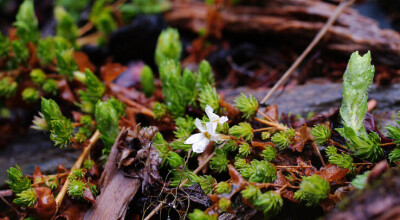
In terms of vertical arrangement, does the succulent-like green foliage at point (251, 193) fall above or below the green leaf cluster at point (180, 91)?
below

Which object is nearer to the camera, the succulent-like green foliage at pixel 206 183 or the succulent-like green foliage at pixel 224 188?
the succulent-like green foliage at pixel 224 188

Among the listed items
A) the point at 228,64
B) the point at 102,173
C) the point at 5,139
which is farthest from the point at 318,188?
the point at 5,139

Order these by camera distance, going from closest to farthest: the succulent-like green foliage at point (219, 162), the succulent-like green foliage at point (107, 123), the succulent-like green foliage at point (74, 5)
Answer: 1. the succulent-like green foliage at point (219, 162)
2. the succulent-like green foliage at point (107, 123)
3. the succulent-like green foliage at point (74, 5)

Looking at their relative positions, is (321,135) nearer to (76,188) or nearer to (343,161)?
(343,161)

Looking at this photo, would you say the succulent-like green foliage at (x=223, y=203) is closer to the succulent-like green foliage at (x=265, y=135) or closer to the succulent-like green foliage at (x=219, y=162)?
the succulent-like green foliage at (x=219, y=162)

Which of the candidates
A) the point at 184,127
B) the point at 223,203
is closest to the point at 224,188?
the point at 223,203

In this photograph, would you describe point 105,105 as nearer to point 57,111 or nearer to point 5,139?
point 57,111

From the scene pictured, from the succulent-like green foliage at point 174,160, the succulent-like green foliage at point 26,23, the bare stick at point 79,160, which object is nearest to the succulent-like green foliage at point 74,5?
the succulent-like green foliage at point 26,23

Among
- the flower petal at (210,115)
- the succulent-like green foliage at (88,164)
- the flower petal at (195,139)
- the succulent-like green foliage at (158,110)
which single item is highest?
the flower petal at (210,115)
